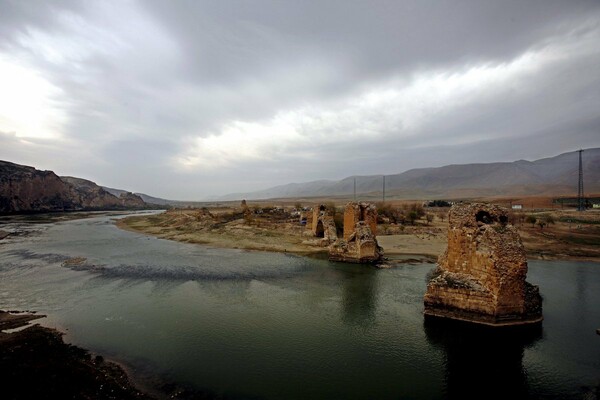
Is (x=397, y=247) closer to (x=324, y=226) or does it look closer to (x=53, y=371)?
(x=324, y=226)

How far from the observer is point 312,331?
15664 millimetres

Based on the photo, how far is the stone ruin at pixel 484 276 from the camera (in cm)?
1502

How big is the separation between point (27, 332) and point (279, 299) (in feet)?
41.8

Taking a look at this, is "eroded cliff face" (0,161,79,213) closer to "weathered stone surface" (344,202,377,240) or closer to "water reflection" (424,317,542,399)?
"weathered stone surface" (344,202,377,240)

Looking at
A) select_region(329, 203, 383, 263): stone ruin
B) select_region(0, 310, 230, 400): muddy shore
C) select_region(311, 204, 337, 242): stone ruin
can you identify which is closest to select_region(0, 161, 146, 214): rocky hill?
select_region(311, 204, 337, 242): stone ruin

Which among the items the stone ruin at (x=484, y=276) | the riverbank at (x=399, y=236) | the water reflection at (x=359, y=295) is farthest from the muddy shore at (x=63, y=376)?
the riverbank at (x=399, y=236)

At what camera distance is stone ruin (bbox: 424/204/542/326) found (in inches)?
591

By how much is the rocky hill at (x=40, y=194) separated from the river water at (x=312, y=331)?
82.0 meters

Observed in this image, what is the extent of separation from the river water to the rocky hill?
269 ft

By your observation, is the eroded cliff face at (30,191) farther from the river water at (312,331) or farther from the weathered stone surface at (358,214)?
the weathered stone surface at (358,214)

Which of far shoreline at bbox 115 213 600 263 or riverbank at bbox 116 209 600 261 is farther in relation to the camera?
riverbank at bbox 116 209 600 261

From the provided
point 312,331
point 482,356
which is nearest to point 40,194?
point 312,331

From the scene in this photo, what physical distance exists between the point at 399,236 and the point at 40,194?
114 metres

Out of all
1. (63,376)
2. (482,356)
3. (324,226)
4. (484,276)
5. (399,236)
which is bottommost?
(63,376)
